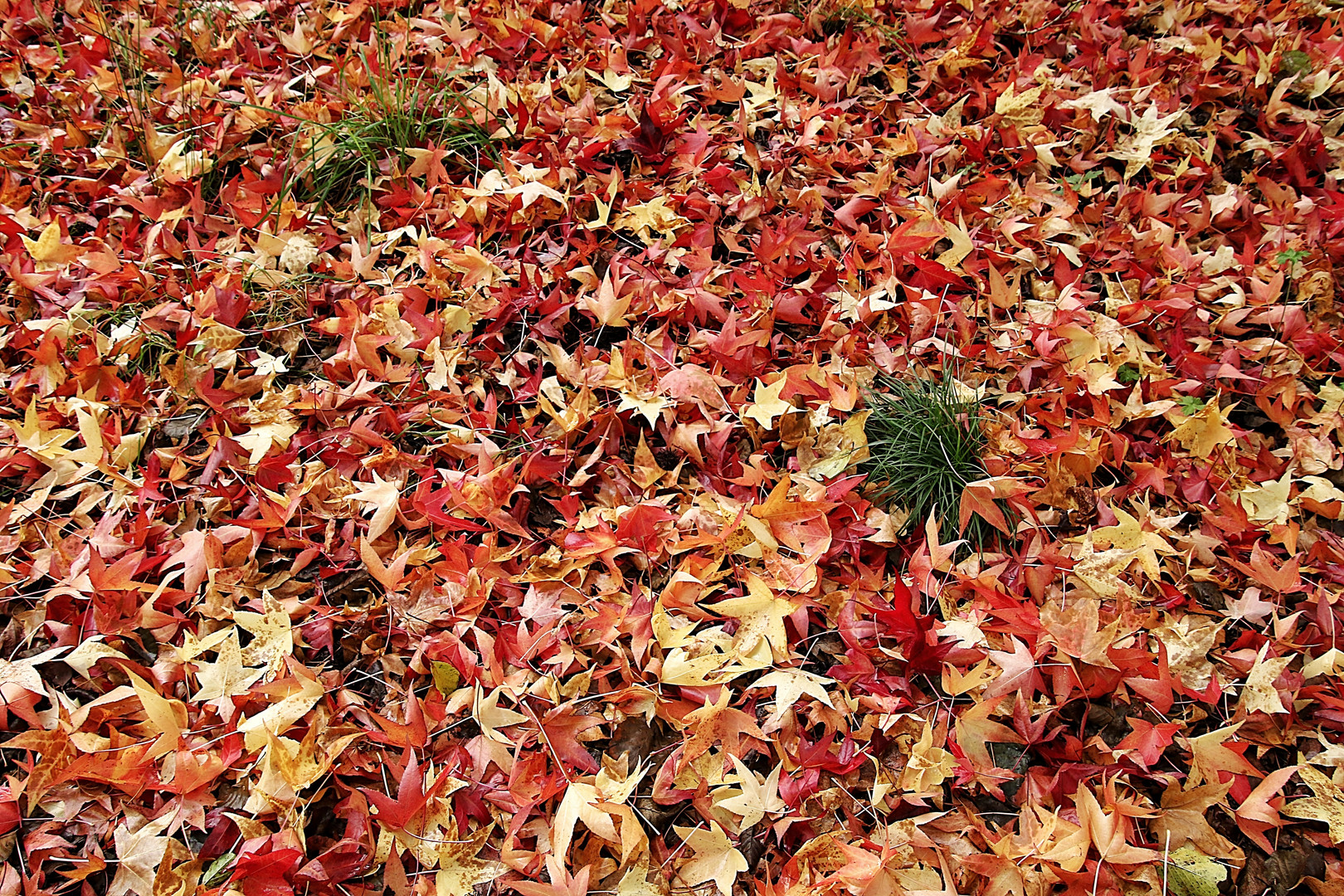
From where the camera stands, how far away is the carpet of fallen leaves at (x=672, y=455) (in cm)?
135

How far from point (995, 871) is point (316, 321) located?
1.76 metres

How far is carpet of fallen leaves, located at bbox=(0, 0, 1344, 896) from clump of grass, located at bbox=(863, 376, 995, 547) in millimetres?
42

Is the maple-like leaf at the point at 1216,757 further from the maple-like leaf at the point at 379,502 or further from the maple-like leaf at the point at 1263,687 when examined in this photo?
the maple-like leaf at the point at 379,502

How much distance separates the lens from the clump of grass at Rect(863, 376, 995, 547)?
1.66 meters

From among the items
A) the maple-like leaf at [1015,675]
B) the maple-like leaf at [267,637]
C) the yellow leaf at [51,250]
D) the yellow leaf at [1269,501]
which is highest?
the yellow leaf at [1269,501]

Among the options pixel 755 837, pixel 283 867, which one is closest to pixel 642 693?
pixel 755 837

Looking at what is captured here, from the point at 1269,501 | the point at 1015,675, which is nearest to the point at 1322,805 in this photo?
the point at 1015,675

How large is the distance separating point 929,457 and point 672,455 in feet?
1.69

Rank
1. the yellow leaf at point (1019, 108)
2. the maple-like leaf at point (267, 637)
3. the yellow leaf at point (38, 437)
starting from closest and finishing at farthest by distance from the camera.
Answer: the maple-like leaf at point (267, 637), the yellow leaf at point (38, 437), the yellow leaf at point (1019, 108)

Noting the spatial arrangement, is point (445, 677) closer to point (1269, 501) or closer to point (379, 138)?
point (379, 138)

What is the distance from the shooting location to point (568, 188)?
7.23ft

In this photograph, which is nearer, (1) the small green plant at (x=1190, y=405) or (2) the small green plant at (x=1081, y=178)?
(1) the small green plant at (x=1190, y=405)

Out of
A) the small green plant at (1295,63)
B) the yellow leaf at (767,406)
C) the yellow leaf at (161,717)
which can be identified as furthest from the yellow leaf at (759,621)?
the small green plant at (1295,63)

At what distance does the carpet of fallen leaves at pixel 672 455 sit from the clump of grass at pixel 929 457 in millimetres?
42
